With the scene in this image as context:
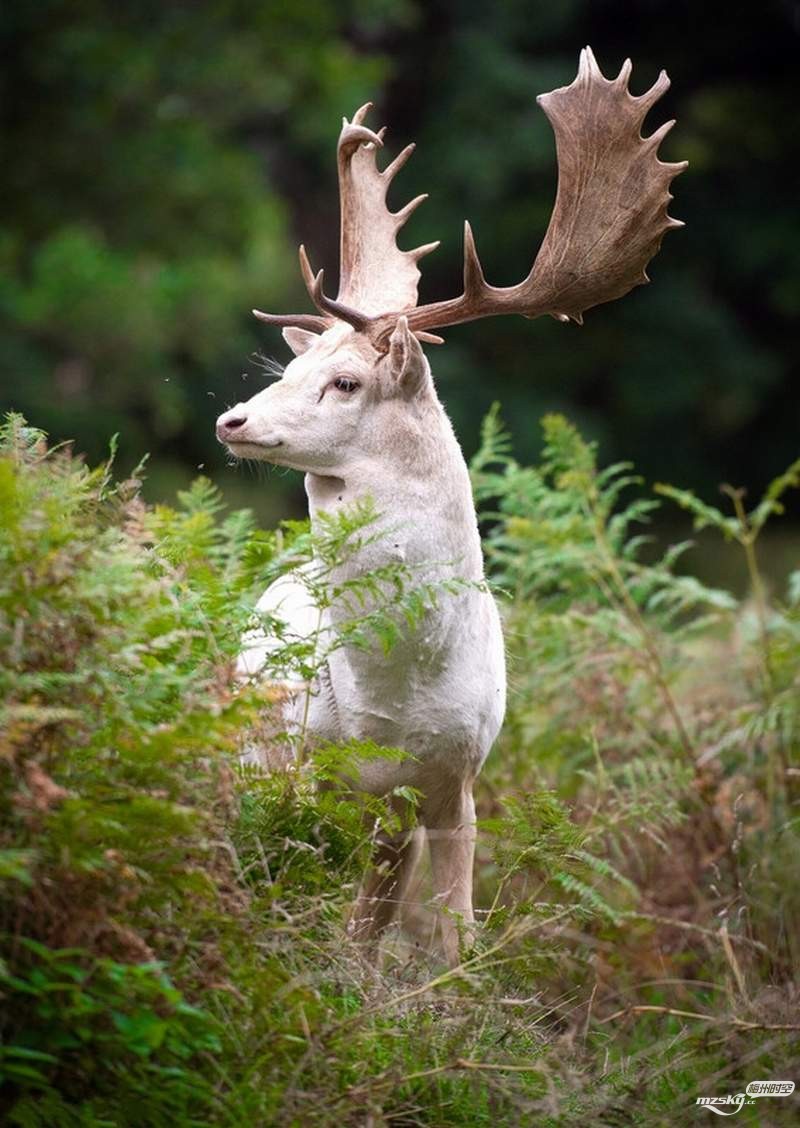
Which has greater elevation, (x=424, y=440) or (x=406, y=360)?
(x=406, y=360)

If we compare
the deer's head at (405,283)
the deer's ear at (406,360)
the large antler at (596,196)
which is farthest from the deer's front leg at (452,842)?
the large antler at (596,196)

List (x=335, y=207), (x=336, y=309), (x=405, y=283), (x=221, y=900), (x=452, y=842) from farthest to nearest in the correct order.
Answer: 1. (x=335, y=207)
2. (x=405, y=283)
3. (x=452, y=842)
4. (x=336, y=309)
5. (x=221, y=900)

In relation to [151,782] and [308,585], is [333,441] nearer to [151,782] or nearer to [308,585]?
[308,585]

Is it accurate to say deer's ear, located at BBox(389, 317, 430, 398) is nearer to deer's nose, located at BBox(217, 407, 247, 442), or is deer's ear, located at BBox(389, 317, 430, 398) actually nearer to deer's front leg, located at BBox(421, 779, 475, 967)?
deer's nose, located at BBox(217, 407, 247, 442)

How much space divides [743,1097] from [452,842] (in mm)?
1340

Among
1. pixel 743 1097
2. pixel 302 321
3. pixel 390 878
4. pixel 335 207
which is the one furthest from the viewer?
pixel 335 207

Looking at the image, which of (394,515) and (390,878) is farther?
(390,878)

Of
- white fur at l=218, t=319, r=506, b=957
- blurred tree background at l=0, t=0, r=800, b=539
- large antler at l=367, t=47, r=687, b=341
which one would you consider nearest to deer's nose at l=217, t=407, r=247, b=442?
white fur at l=218, t=319, r=506, b=957

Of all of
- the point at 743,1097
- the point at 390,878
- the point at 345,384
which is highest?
the point at 345,384

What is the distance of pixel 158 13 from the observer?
17.0 metres

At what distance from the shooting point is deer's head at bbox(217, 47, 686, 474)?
16.0 ft

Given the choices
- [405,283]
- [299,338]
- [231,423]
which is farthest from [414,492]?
[405,283]

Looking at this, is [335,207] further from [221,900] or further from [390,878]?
[221,900]

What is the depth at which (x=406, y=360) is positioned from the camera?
489 cm
